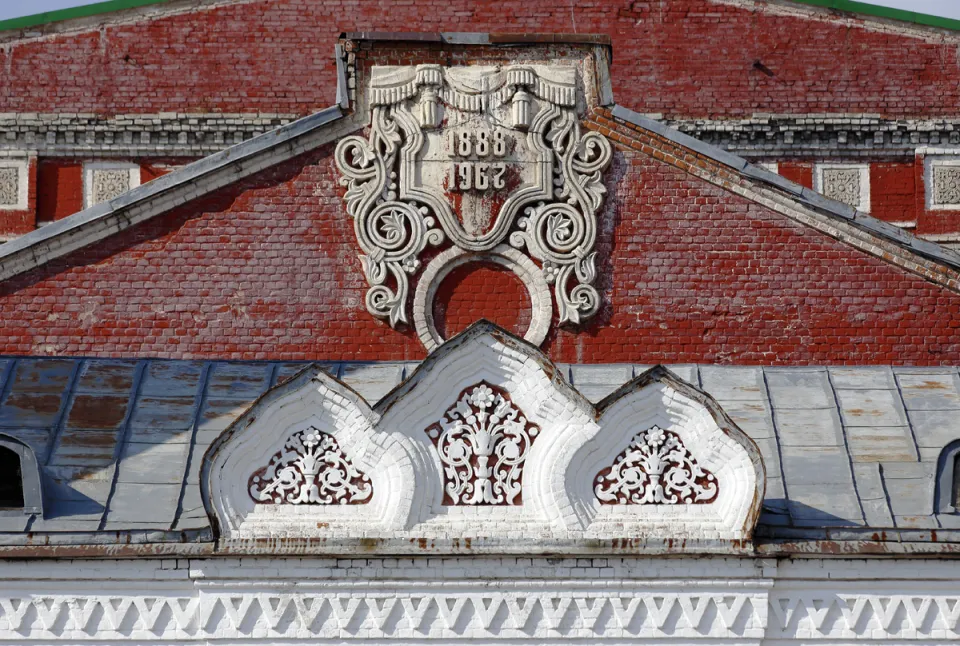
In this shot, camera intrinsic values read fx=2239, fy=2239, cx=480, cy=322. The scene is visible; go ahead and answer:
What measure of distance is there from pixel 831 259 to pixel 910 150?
7.03 m

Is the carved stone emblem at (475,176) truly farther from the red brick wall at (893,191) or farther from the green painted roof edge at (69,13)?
the green painted roof edge at (69,13)

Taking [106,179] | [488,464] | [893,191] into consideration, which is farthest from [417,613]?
[893,191]

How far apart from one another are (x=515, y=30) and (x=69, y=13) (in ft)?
14.4

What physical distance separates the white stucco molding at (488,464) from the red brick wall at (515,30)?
9.62 m

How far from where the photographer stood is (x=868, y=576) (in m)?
12.4

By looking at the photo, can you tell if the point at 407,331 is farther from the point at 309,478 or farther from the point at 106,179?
the point at 106,179

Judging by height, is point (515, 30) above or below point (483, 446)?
above

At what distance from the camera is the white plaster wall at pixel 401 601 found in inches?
479

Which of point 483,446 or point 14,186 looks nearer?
point 483,446

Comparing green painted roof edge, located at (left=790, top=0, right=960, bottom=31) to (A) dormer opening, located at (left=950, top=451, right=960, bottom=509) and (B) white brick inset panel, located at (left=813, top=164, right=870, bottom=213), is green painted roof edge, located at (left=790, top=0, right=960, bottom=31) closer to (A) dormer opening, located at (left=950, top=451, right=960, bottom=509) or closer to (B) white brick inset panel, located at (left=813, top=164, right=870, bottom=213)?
(B) white brick inset panel, located at (left=813, top=164, right=870, bottom=213)

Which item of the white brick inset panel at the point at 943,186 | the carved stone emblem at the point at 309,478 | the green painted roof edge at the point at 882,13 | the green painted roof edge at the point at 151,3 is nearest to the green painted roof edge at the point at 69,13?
the green painted roof edge at the point at 151,3

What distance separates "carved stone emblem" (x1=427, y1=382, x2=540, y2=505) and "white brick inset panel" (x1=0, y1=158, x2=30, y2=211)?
386 inches

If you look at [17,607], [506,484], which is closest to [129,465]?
[17,607]

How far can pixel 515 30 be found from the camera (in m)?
21.7
